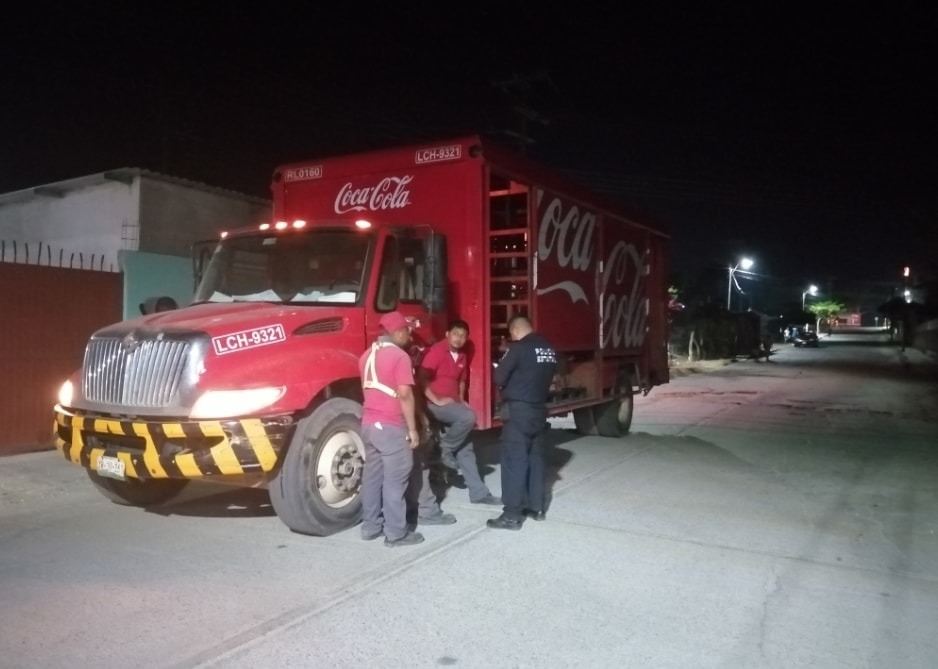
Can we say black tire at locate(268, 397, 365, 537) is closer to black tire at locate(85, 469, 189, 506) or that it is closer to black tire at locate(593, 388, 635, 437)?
black tire at locate(85, 469, 189, 506)

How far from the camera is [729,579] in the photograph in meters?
5.43

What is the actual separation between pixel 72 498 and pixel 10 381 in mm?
2644

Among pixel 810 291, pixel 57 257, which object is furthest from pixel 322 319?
pixel 810 291

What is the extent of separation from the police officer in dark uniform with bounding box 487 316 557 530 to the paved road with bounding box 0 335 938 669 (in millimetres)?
296

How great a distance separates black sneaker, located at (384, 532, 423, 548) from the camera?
19.7ft

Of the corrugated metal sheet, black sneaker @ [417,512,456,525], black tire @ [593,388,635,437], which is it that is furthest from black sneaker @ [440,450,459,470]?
the corrugated metal sheet

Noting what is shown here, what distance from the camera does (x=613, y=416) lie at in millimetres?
11859

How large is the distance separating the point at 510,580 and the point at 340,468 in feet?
5.90

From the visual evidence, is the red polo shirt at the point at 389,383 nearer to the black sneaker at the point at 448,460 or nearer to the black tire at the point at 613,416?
the black sneaker at the point at 448,460

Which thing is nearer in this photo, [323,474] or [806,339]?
[323,474]

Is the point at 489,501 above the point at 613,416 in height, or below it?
→ below

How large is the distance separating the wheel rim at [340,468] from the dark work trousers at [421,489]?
46 centimetres

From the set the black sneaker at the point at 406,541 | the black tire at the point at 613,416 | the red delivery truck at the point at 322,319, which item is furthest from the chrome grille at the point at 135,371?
the black tire at the point at 613,416

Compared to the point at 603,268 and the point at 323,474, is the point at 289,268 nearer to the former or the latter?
the point at 323,474
